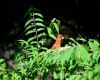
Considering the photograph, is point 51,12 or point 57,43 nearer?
point 57,43

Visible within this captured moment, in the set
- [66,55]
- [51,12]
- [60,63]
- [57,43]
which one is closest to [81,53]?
[66,55]

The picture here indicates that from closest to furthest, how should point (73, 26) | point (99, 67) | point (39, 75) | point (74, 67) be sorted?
point (99, 67) → point (74, 67) → point (39, 75) → point (73, 26)

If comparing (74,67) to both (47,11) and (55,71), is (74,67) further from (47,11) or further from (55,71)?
(47,11)

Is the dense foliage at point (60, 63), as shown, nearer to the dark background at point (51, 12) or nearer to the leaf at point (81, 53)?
the leaf at point (81, 53)

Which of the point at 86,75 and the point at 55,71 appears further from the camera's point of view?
the point at 55,71

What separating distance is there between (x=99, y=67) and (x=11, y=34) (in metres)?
5.66

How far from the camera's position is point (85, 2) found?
823 centimetres

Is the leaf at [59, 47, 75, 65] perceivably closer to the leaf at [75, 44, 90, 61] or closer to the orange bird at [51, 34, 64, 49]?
the leaf at [75, 44, 90, 61]

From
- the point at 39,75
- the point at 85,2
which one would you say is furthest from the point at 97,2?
the point at 39,75

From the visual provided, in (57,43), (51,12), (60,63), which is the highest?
(51,12)

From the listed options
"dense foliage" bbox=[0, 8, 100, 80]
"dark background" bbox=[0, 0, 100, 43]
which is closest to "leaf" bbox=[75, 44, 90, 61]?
"dense foliage" bbox=[0, 8, 100, 80]

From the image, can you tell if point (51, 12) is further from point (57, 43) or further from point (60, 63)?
point (60, 63)

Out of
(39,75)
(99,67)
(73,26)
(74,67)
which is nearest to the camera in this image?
(99,67)

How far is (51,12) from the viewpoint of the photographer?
321 inches
